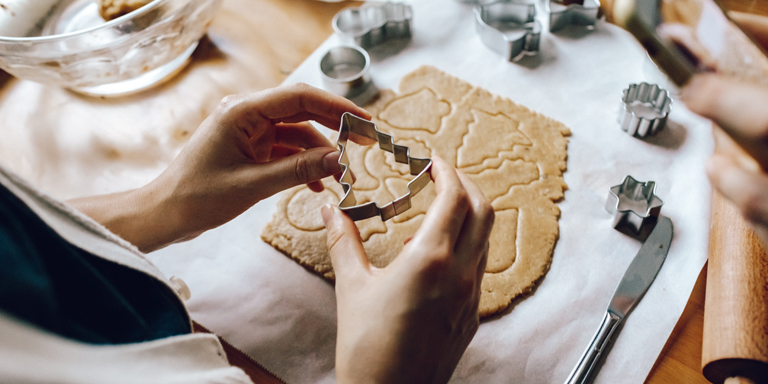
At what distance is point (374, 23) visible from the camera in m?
1.35

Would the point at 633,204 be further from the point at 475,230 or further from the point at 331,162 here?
the point at 331,162

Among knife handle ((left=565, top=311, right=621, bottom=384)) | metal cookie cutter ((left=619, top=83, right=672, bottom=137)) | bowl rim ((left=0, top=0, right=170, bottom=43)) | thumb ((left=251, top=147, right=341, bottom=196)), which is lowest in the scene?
knife handle ((left=565, top=311, right=621, bottom=384))

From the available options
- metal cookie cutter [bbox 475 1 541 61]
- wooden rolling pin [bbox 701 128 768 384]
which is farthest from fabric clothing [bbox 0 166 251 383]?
metal cookie cutter [bbox 475 1 541 61]

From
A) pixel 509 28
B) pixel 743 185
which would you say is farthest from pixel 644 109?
pixel 743 185

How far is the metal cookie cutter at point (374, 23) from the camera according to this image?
1284 mm

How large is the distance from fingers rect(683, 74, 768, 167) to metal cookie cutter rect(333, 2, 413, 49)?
906mm

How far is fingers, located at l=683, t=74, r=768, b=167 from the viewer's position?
46 centimetres

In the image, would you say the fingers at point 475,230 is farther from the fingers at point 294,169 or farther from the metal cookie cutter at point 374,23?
the metal cookie cutter at point 374,23

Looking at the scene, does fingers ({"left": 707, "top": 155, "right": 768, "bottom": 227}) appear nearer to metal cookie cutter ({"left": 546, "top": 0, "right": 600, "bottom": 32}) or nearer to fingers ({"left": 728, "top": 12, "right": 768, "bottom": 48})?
fingers ({"left": 728, "top": 12, "right": 768, "bottom": 48})

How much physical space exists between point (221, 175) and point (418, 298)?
0.41 metres

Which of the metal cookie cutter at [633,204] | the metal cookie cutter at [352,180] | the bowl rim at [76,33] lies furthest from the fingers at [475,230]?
the bowl rim at [76,33]

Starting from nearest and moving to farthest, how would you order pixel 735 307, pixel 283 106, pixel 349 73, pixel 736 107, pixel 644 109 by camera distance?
1. pixel 736 107
2. pixel 735 307
3. pixel 283 106
4. pixel 644 109
5. pixel 349 73

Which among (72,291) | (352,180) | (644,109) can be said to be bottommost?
(644,109)

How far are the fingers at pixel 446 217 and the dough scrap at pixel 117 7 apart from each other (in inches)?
35.1
